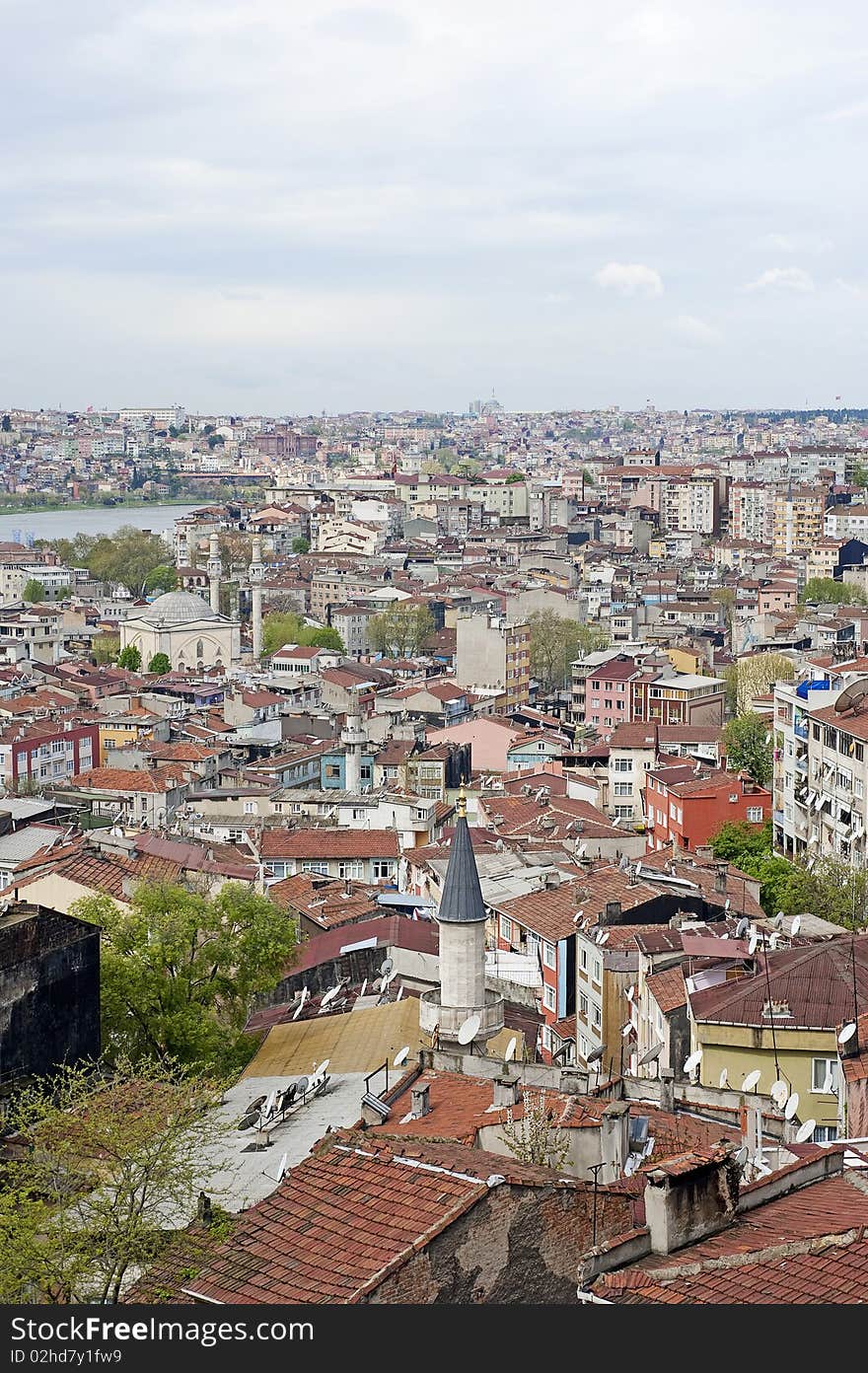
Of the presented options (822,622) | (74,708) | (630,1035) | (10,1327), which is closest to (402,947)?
(630,1035)

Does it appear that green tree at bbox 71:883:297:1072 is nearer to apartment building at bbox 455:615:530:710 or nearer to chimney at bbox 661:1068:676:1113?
chimney at bbox 661:1068:676:1113

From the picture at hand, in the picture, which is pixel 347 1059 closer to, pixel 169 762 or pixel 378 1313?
pixel 378 1313

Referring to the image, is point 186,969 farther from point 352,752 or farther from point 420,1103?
point 352,752

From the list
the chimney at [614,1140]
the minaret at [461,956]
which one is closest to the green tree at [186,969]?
the minaret at [461,956]

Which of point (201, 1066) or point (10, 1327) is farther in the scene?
point (201, 1066)

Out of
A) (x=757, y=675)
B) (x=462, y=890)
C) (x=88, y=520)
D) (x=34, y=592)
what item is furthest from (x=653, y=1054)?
(x=88, y=520)

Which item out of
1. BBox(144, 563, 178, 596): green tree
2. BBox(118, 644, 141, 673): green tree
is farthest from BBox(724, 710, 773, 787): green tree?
BBox(144, 563, 178, 596): green tree

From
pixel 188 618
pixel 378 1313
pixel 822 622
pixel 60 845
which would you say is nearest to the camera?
pixel 378 1313
